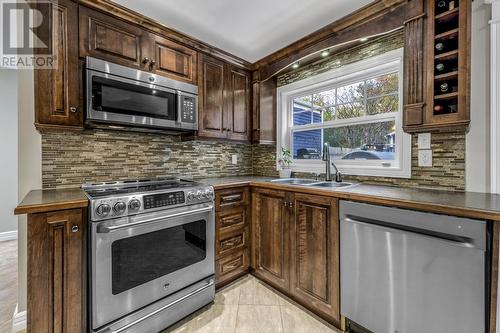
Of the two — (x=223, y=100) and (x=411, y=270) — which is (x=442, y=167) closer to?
(x=411, y=270)

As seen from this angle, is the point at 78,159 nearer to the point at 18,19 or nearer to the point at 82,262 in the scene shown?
the point at 82,262

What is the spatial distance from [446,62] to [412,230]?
1171mm

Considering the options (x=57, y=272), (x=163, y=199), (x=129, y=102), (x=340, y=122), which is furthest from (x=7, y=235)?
(x=340, y=122)

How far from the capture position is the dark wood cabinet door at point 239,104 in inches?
105

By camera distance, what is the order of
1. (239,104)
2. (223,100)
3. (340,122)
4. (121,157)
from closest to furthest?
1. (121,157)
2. (340,122)
3. (223,100)
4. (239,104)

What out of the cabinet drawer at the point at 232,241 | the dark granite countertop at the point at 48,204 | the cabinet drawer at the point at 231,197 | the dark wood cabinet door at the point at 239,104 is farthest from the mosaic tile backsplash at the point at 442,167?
the dark granite countertop at the point at 48,204

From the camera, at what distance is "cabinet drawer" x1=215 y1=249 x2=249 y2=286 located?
83.0 inches

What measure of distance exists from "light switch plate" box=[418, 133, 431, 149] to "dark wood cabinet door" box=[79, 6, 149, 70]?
2.32 m

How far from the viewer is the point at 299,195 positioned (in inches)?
73.2

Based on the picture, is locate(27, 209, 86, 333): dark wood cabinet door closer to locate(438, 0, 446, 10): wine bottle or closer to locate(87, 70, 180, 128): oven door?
locate(87, 70, 180, 128): oven door

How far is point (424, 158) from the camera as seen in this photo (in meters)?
1.74

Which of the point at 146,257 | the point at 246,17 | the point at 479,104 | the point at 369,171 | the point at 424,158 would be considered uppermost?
the point at 246,17

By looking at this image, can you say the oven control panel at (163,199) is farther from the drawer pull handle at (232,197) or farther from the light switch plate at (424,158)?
the light switch plate at (424,158)

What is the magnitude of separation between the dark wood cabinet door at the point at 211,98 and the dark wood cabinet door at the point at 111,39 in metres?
0.57
